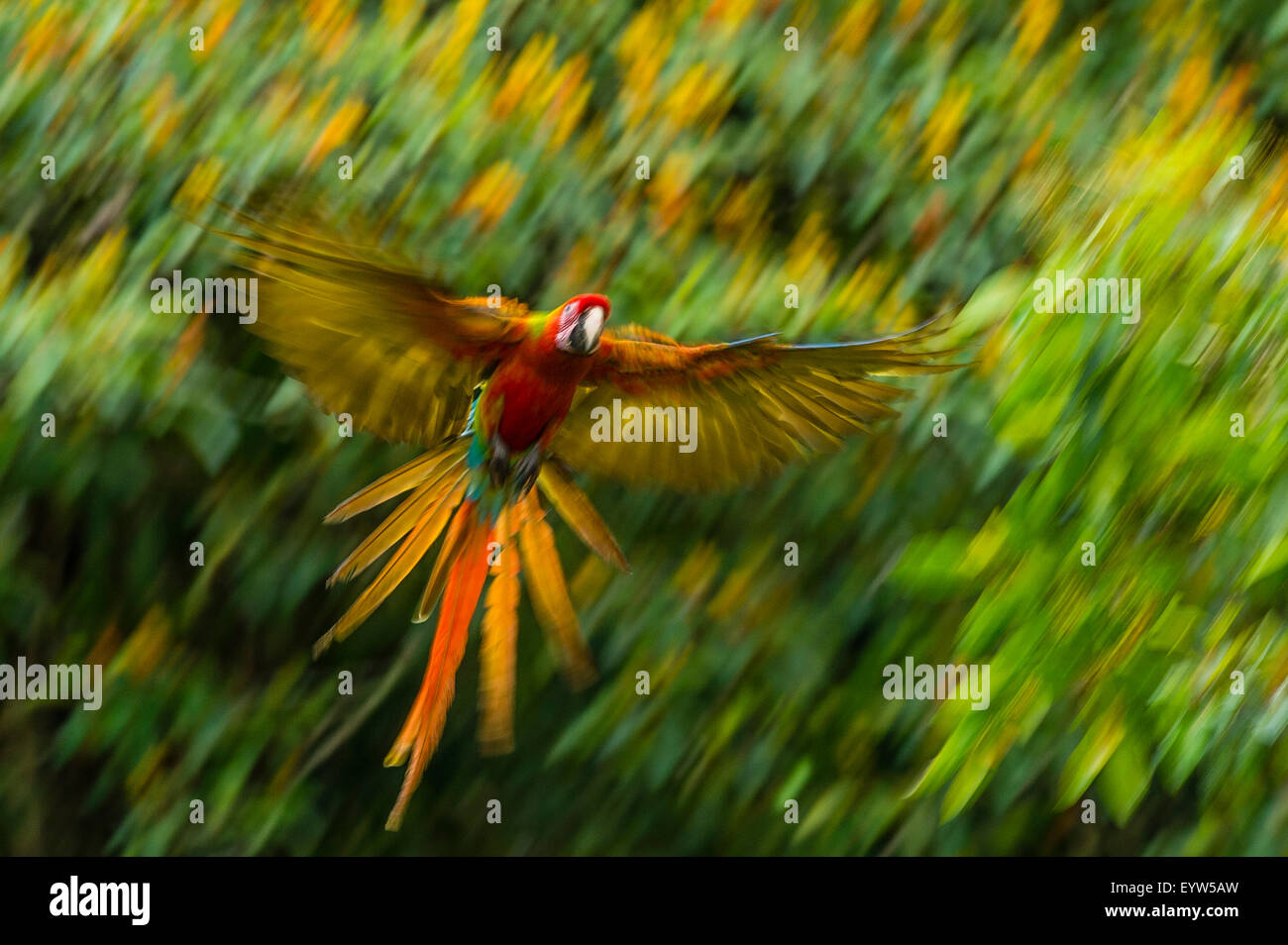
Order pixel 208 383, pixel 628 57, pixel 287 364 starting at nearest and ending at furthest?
pixel 287 364
pixel 208 383
pixel 628 57

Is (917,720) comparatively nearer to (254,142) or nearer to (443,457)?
(443,457)

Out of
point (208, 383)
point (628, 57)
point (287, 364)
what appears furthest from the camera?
point (628, 57)

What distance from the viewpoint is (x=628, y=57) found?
1.99 metres

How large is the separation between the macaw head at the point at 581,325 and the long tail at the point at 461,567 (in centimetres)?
22

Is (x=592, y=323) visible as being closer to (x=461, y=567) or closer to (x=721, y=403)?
(x=721, y=403)

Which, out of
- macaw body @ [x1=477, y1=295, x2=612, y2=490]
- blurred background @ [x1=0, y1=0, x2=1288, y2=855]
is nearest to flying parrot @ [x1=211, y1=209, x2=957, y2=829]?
macaw body @ [x1=477, y1=295, x2=612, y2=490]

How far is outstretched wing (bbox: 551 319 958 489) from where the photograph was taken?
1.56 meters

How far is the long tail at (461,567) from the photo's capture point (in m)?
1.54

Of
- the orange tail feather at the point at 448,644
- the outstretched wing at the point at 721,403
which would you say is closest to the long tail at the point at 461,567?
the orange tail feather at the point at 448,644

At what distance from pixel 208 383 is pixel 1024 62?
1.36 metres

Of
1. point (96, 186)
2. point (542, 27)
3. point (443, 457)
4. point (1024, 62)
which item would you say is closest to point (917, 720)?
point (443, 457)

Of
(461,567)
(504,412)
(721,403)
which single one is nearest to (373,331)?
(504,412)

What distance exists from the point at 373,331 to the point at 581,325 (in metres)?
0.25

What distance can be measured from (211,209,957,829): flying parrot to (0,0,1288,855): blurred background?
7.3 inches
